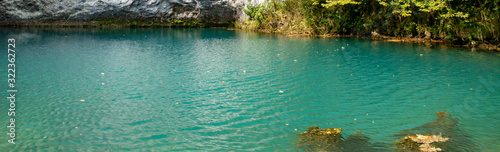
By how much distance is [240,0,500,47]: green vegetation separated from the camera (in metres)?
15.3

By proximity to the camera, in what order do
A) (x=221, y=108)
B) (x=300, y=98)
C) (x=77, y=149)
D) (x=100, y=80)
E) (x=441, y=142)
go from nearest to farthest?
(x=77, y=149)
(x=441, y=142)
(x=221, y=108)
(x=300, y=98)
(x=100, y=80)

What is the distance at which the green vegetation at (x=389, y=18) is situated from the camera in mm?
15328

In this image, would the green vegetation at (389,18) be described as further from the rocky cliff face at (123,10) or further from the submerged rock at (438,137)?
the submerged rock at (438,137)

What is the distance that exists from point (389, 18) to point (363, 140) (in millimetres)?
16494

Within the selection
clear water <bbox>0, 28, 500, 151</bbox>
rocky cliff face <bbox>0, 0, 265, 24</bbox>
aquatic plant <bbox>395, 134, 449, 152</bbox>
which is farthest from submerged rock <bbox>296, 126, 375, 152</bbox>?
rocky cliff face <bbox>0, 0, 265, 24</bbox>

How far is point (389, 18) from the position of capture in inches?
780

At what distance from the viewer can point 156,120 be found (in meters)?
5.71

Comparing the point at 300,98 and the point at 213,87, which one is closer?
the point at 300,98

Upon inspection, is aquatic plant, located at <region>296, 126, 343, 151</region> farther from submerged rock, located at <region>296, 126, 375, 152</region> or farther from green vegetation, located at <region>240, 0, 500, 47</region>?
green vegetation, located at <region>240, 0, 500, 47</region>

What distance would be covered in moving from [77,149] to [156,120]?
4.51 ft

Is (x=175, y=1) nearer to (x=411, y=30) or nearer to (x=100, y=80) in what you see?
(x=411, y=30)

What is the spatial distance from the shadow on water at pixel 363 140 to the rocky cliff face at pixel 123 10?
918 inches

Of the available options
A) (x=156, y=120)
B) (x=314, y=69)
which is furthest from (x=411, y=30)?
(x=156, y=120)

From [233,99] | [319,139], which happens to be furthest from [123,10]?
[319,139]
